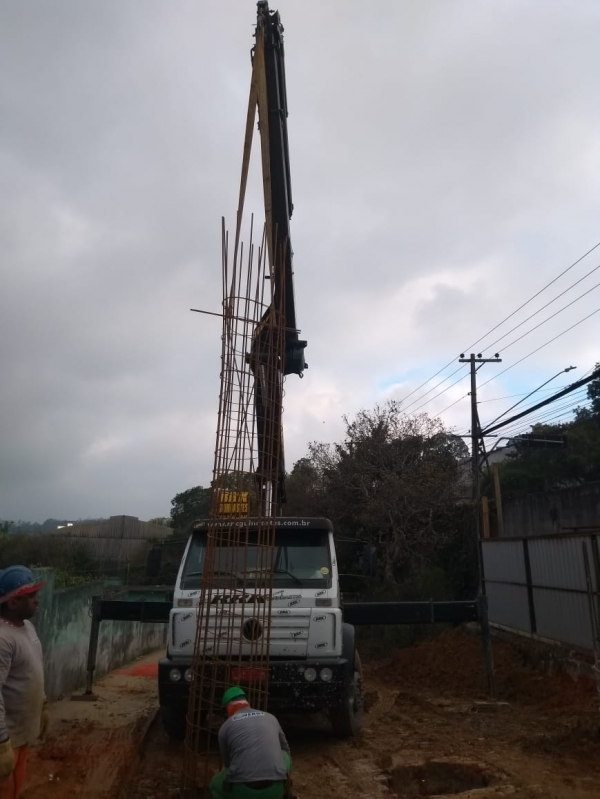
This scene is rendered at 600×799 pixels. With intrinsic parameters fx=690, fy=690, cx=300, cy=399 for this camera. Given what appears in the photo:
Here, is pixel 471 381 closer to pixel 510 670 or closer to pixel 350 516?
pixel 350 516

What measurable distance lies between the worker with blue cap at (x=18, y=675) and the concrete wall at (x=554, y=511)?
17.2 metres

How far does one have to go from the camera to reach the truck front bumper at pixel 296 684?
6.97 m

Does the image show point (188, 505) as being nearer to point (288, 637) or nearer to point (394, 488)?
point (394, 488)

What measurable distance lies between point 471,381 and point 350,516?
268 inches

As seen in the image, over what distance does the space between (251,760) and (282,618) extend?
10.1ft

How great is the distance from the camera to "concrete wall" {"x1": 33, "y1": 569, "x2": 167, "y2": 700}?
9.62m

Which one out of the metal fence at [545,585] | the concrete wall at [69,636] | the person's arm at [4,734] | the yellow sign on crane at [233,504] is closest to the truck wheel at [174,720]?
the yellow sign on crane at [233,504]

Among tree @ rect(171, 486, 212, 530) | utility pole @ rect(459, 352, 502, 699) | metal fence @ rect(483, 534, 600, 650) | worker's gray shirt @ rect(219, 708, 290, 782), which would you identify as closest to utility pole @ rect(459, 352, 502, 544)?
utility pole @ rect(459, 352, 502, 699)

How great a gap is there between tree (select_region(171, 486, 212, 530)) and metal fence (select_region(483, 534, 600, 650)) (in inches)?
1156

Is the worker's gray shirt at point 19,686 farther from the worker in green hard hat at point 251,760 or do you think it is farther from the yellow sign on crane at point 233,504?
the yellow sign on crane at point 233,504

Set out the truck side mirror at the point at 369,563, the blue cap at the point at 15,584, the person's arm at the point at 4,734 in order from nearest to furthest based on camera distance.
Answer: the person's arm at the point at 4,734 < the blue cap at the point at 15,584 < the truck side mirror at the point at 369,563

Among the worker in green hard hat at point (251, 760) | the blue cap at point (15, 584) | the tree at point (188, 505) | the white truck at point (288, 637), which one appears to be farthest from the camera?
the tree at point (188, 505)

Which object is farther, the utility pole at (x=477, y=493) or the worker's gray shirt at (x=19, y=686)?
the utility pole at (x=477, y=493)

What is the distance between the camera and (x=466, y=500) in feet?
82.6
